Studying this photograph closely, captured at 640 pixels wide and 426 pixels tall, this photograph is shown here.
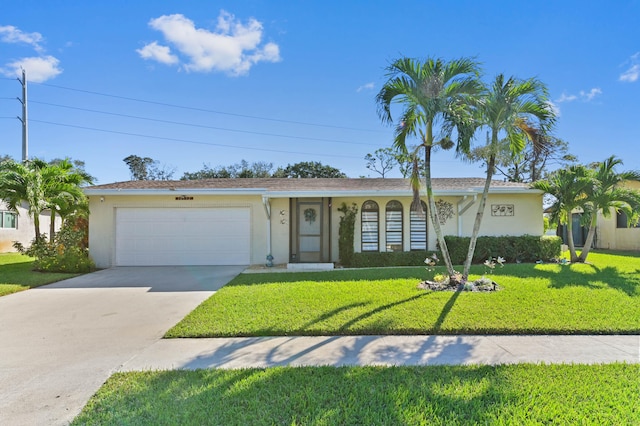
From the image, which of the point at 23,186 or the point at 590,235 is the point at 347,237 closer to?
the point at 590,235

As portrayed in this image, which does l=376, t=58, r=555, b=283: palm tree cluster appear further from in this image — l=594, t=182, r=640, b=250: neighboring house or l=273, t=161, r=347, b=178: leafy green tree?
l=273, t=161, r=347, b=178: leafy green tree

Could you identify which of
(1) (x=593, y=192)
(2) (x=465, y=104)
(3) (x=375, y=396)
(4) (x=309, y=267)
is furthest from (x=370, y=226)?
(3) (x=375, y=396)

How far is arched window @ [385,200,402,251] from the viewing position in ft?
42.0

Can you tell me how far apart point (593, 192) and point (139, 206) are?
16.6 metres

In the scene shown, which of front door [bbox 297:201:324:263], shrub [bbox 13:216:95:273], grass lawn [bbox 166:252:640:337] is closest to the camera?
grass lawn [bbox 166:252:640:337]

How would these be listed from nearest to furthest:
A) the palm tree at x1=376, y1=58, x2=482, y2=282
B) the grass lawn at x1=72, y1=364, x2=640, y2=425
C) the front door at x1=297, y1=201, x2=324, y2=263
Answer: the grass lawn at x1=72, y1=364, x2=640, y2=425
the palm tree at x1=376, y1=58, x2=482, y2=282
the front door at x1=297, y1=201, x2=324, y2=263

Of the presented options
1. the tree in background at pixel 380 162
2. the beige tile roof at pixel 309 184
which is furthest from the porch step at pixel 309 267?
the tree in background at pixel 380 162

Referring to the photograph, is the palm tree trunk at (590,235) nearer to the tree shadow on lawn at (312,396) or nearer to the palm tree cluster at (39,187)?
the tree shadow on lawn at (312,396)

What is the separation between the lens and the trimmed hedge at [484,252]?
11938 millimetres

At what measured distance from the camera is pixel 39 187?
1097 centimetres

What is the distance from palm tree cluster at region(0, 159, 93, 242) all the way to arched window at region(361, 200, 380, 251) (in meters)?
10.5

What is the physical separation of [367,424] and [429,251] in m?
10.5

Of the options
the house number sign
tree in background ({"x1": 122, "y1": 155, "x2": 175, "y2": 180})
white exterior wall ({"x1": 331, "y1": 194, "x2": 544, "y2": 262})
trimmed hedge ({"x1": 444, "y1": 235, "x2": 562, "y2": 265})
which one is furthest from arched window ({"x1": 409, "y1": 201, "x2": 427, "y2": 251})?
tree in background ({"x1": 122, "y1": 155, "x2": 175, "y2": 180})

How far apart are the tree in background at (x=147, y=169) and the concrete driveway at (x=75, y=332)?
37020 mm
